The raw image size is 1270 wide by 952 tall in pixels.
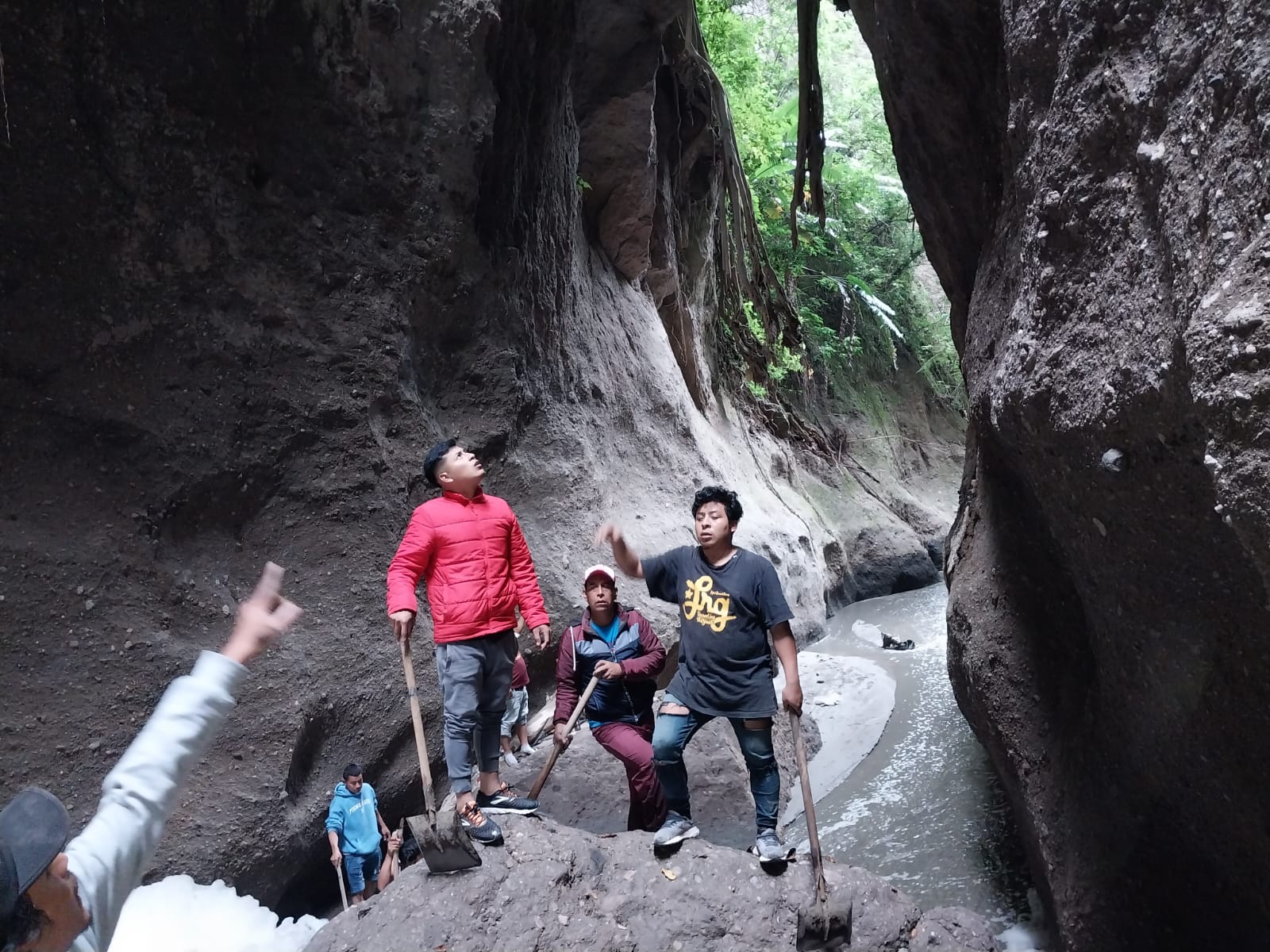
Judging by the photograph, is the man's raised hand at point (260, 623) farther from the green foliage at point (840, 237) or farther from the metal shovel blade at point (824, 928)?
the green foliage at point (840, 237)

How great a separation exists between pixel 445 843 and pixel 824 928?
54.4 inches

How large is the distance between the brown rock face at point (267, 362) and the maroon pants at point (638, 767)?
1432 millimetres

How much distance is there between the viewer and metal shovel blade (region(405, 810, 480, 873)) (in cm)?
308

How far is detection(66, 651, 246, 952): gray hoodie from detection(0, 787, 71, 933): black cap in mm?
52

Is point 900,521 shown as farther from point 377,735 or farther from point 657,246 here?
point 377,735

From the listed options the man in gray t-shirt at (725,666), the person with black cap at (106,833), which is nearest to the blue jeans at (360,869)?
the man in gray t-shirt at (725,666)

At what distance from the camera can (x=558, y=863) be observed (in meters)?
3.22

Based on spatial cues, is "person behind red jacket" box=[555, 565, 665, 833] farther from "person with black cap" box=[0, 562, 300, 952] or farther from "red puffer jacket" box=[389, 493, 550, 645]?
"person with black cap" box=[0, 562, 300, 952]

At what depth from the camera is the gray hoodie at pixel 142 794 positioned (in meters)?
1.08

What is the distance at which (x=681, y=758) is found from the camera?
3432mm

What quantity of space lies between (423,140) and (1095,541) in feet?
14.5

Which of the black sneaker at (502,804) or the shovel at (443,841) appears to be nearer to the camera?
the shovel at (443,841)

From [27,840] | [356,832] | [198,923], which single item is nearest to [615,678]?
[356,832]

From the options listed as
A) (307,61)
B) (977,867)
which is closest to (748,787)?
(977,867)
